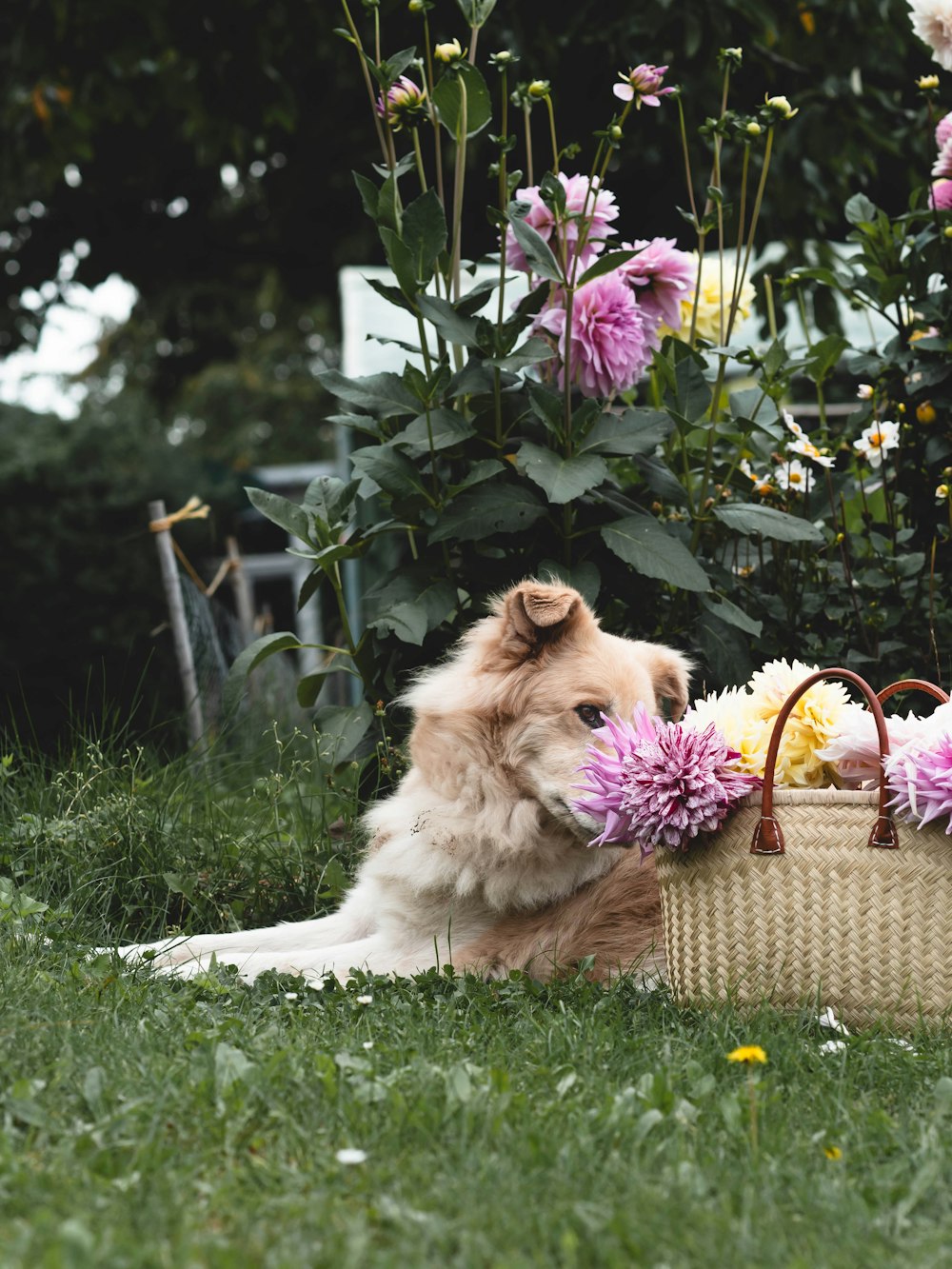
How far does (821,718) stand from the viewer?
3.13 meters

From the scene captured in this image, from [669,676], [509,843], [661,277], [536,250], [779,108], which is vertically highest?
[779,108]

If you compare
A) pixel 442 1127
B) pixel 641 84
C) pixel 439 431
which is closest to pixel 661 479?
pixel 439 431

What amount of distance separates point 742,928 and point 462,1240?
53.5 inches

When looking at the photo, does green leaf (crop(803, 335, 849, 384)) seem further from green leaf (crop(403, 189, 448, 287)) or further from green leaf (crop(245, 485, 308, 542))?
green leaf (crop(245, 485, 308, 542))

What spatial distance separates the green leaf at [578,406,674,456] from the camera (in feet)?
13.2

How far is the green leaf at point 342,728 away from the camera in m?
4.13

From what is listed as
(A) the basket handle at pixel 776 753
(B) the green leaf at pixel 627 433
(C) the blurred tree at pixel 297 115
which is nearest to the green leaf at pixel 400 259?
(B) the green leaf at pixel 627 433

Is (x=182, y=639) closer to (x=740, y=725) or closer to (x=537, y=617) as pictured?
(x=537, y=617)

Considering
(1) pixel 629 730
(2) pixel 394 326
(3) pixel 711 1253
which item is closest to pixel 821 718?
(1) pixel 629 730

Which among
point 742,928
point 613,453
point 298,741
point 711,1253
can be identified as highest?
point 613,453

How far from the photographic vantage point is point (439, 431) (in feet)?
13.2

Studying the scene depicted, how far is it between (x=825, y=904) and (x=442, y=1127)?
1.10 meters

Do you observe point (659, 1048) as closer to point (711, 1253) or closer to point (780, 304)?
point (711, 1253)

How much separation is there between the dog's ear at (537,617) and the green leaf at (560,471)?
39 centimetres
